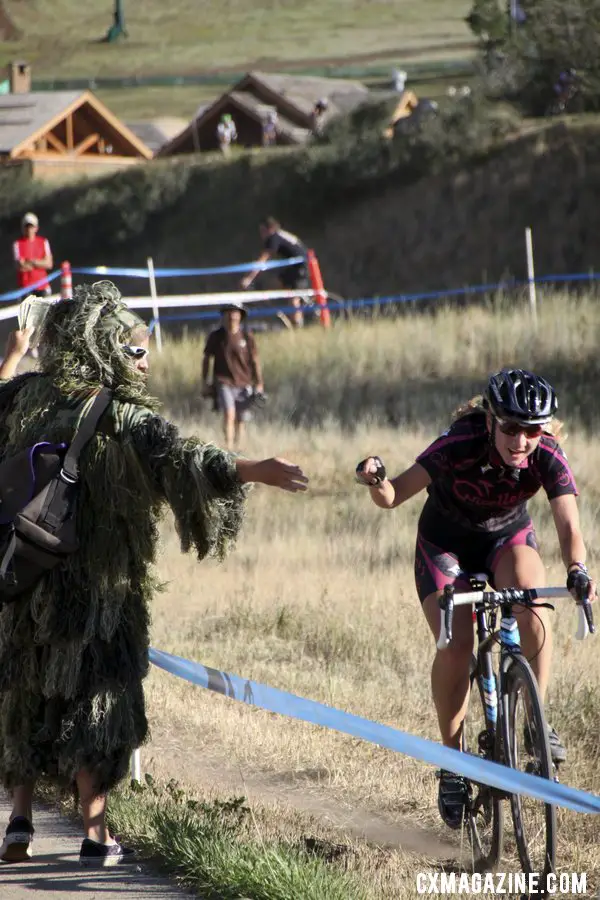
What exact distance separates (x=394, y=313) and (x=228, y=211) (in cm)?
2357

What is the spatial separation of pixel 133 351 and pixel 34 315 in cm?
45

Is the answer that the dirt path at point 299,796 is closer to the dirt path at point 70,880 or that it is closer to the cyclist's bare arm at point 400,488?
the dirt path at point 70,880

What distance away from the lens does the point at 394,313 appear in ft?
78.8

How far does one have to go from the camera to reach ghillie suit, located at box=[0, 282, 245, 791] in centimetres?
499

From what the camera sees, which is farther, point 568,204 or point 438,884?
point 568,204

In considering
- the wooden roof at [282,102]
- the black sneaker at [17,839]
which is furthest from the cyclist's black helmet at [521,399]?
the wooden roof at [282,102]

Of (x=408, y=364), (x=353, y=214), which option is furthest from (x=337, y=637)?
(x=353, y=214)

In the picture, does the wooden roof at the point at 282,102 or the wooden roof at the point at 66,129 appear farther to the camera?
the wooden roof at the point at 282,102

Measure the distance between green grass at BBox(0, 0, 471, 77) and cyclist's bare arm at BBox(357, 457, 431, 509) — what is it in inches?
3865

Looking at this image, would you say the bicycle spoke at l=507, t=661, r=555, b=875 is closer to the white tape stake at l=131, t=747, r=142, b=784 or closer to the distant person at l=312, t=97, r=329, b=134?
the white tape stake at l=131, t=747, r=142, b=784

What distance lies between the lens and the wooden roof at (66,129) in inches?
2203

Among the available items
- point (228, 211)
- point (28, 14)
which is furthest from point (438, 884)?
point (28, 14)

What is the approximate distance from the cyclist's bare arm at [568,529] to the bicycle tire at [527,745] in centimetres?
42

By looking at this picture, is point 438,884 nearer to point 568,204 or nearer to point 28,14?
point 568,204
